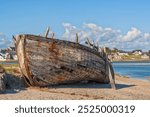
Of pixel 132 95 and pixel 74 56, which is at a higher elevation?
pixel 74 56

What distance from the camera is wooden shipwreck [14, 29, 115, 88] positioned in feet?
87.4

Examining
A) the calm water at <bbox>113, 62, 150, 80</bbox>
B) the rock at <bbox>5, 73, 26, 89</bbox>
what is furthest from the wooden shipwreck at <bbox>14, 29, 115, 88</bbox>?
the calm water at <bbox>113, 62, 150, 80</bbox>

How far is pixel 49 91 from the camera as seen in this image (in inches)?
1009

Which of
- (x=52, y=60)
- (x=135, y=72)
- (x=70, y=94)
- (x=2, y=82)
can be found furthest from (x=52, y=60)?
(x=135, y=72)

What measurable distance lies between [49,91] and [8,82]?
3.13m

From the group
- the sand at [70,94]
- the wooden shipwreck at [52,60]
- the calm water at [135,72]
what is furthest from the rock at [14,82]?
the calm water at [135,72]

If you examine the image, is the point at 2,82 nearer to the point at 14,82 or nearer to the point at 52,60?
the point at 14,82

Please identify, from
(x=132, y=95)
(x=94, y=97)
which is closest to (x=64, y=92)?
(x=94, y=97)

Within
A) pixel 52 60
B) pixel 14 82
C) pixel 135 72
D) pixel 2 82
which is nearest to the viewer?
pixel 2 82

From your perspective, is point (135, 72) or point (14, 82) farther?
point (135, 72)

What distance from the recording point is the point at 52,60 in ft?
89.3

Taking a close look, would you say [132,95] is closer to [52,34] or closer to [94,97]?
[94,97]

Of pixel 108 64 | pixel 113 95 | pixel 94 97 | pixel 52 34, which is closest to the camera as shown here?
pixel 94 97

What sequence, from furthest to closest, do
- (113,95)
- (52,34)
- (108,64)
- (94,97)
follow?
(108,64) < (52,34) < (113,95) < (94,97)
